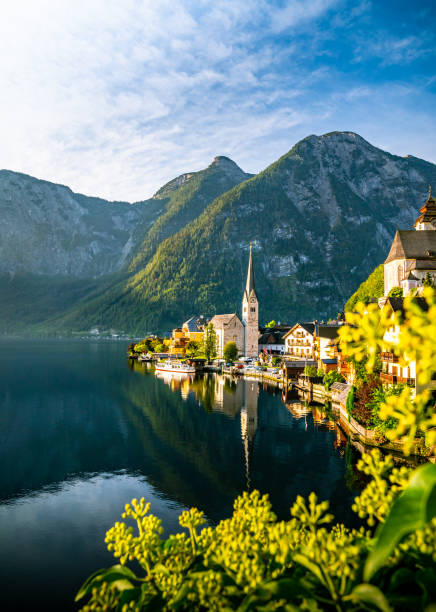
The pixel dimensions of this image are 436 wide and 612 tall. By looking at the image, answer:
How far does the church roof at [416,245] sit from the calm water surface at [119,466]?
37821mm

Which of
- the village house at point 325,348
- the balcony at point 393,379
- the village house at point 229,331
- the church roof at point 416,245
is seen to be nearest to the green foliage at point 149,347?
the village house at point 229,331

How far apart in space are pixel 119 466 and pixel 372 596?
4147 centimetres

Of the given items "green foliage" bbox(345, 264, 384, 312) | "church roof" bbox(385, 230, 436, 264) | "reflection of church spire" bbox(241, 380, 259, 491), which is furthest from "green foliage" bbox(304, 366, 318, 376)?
"green foliage" bbox(345, 264, 384, 312)

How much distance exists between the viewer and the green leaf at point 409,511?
3.38m

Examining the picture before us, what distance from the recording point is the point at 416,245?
266 feet

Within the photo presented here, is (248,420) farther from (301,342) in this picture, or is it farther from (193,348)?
(193,348)

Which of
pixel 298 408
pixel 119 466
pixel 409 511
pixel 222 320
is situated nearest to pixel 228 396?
pixel 298 408

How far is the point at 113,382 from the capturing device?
9688 cm

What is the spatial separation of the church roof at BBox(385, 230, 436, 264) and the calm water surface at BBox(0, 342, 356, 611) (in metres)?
37.8

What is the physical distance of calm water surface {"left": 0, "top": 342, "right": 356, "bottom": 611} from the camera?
998 inches

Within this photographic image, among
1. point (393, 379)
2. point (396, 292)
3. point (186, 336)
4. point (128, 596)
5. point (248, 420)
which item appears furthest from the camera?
point (186, 336)

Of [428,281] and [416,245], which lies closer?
[428,281]

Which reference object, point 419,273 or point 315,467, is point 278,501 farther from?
point 419,273

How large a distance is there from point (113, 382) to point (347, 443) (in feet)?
209
